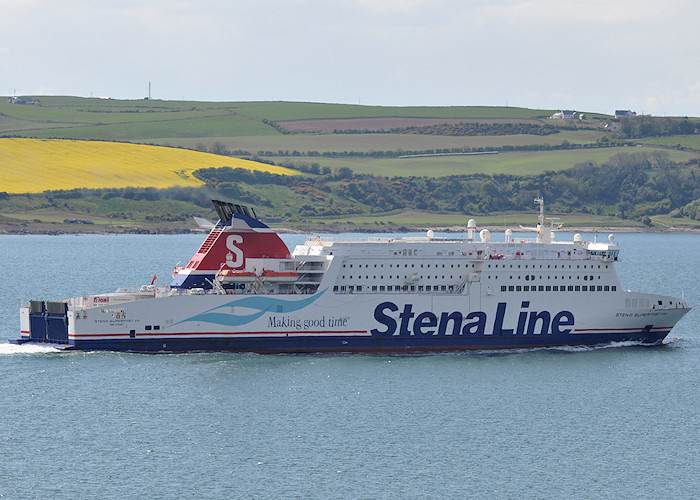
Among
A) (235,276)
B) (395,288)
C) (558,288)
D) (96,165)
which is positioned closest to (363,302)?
(395,288)

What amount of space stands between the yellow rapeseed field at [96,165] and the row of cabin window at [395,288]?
2716 inches

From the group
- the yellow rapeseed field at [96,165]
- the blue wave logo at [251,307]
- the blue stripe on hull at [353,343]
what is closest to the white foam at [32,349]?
the blue stripe on hull at [353,343]

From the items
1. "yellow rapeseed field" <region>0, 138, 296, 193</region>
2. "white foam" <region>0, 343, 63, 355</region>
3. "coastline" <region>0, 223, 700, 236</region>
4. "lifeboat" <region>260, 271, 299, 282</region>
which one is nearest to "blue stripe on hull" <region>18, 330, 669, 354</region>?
"white foam" <region>0, 343, 63, 355</region>

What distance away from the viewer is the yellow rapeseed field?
11481 cm

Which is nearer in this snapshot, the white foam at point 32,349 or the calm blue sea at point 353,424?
the calm blue sea at point 353,424

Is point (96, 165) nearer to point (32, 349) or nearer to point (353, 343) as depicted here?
point (32, 349)

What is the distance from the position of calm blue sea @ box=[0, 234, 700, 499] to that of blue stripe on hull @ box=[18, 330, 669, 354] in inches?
21.2

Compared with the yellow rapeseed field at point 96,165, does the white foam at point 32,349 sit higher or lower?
lower

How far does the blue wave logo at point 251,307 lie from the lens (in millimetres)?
41531

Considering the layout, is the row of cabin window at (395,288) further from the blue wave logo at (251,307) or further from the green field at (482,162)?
the green field at (482,162)

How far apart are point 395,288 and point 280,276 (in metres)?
4.90

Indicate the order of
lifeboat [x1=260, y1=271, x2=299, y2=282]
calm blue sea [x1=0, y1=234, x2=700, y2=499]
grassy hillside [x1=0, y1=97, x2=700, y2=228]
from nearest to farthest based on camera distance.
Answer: calm blue sea [x1=0, y1=234, x2=700, y2=499]
lifeboat [x1=260, y1=271, x2=299, y2=282]
grassy hillside [x1=0, y1=97, x2=700, y2=228]

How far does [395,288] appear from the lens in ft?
142

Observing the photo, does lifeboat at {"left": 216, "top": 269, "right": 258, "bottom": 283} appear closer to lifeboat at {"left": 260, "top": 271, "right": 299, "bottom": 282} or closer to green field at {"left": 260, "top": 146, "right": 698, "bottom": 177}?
lifeboat at {"left": 260, "top": 271, "right": 299, "bottom": 282}
